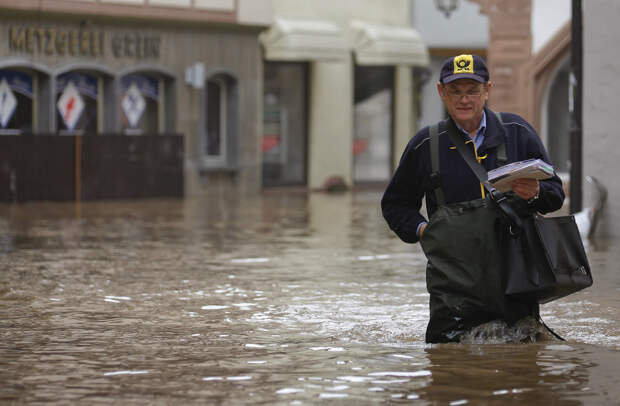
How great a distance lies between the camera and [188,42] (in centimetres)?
3020

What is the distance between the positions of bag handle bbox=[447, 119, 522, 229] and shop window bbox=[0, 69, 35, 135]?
2137 cm

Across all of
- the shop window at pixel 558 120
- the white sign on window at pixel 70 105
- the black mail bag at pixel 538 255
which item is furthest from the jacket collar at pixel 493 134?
the white sign on window at pixel 70 105

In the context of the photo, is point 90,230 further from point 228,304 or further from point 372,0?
point 372,0

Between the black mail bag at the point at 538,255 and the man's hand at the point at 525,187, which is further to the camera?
the black mail bag at the point at 538,255

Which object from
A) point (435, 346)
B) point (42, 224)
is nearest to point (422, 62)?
point (42, 224)

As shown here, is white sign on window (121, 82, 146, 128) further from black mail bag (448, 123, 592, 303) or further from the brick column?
black mail bag (448, 123, 592, 303)

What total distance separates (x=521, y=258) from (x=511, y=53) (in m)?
20.4

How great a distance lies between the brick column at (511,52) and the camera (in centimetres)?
2611

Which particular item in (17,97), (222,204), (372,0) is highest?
(372,0)

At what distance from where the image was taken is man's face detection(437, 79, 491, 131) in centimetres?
658

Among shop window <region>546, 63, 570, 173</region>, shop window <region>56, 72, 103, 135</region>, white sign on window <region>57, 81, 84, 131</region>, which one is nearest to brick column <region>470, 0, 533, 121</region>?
shop window <region>546, 63, 570, 173</region>

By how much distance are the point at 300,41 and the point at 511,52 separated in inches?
258

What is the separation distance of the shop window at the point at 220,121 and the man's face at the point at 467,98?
24.7 metres

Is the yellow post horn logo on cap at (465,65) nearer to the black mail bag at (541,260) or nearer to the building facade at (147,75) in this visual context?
the black mail bag at (541,260)
